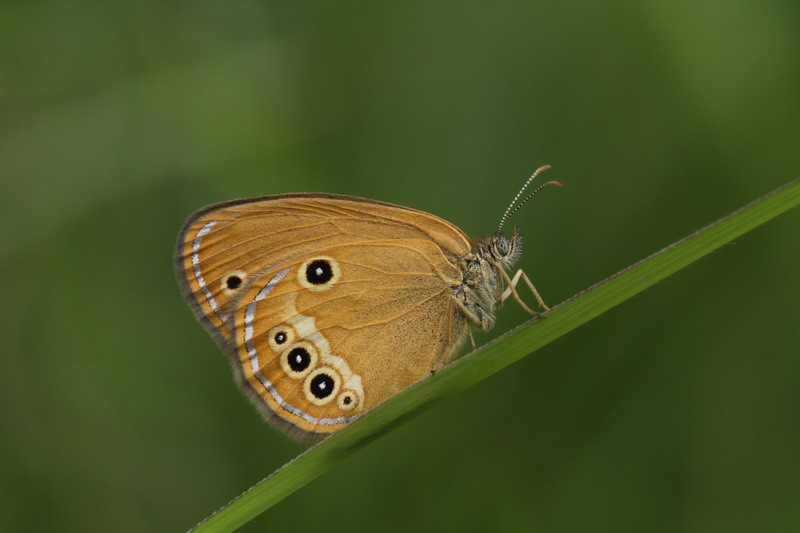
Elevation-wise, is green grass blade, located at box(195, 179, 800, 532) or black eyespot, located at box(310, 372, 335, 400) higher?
black eyespot, located at box(310, 372, 335, 400)

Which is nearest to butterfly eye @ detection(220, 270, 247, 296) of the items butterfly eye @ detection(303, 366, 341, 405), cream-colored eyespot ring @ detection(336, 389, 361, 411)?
butterfly eye @ detection(303, 366, 341, 405)

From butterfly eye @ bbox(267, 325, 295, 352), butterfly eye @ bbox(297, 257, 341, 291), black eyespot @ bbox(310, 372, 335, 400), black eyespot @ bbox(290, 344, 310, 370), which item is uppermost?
butterfly eye @ bbox(297, 257, 341, 291)

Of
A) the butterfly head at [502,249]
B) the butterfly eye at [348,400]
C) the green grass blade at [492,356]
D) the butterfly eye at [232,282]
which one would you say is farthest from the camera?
the butterfly head at [502,249]

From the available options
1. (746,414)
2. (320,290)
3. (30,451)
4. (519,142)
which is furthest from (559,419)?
(30,451)

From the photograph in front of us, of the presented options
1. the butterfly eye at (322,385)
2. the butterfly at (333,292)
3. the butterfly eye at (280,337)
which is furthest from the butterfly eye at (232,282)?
the butterfly eye at (322,385)

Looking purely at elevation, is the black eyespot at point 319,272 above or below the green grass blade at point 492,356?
above

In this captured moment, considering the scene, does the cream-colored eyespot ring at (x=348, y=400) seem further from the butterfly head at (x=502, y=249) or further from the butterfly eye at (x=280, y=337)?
the butterfly head at (x=502, y=249)

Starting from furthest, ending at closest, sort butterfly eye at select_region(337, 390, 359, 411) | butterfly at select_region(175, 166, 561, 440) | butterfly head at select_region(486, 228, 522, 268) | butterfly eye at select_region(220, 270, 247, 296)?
butterfly head at select_region(486, 228, 522, 268)
butterfly eye at select_region(220, 270, 247, 296)
butterfly at select_region(175, 166, 561, 440)
butterfly eye at select_region(337, 390, 359, 411)

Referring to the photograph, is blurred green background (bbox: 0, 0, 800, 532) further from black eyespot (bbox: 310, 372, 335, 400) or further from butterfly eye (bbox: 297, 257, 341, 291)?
butterfly eye (bbox: 297, 257, 341, 291)
